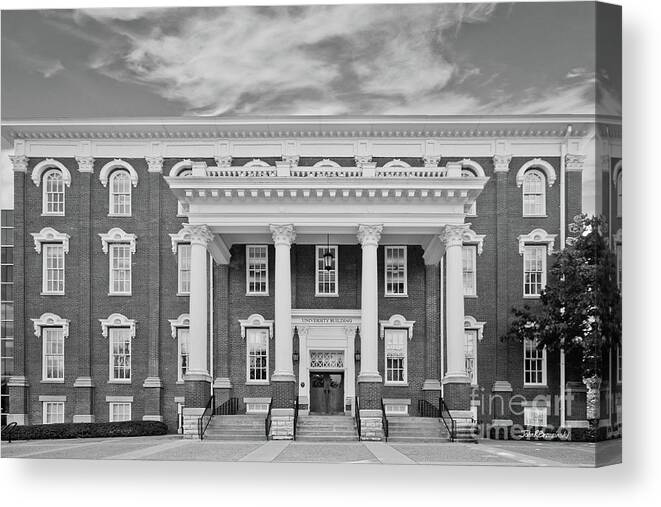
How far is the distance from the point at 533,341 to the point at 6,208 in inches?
552

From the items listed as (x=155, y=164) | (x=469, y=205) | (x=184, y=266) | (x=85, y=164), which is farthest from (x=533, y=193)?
(x=85, y=164)

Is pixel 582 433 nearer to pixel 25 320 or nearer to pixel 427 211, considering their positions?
pixel 427 211

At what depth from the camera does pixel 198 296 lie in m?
28.3

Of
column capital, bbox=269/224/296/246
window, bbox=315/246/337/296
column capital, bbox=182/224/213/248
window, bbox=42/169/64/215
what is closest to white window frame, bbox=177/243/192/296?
column capital, bbox=182/224/213/248

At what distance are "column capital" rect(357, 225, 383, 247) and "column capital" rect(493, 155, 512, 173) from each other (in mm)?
3659

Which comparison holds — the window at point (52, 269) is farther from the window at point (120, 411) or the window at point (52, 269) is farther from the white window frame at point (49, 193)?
the window at point (120, 411)

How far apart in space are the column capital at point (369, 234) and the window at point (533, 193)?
4091 millimetres

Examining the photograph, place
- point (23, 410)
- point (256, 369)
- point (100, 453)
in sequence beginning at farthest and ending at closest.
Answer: point (256, 369), point (23, 410), point (100, 453)

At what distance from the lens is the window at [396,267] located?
30.7m

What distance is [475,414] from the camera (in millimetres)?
28047

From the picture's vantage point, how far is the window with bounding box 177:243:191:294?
29.5m

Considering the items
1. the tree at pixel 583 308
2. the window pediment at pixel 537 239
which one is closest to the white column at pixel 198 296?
the tree at pixel 583 308

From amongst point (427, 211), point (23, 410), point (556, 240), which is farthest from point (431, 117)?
point (23, 410)

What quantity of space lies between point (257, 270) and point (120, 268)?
389 centimetres
